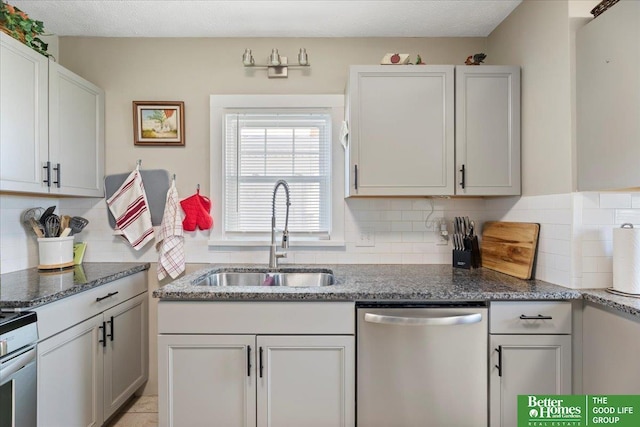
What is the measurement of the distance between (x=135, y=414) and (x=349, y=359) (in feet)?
5.24

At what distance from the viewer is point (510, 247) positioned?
6.53 feet

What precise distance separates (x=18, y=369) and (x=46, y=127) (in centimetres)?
131

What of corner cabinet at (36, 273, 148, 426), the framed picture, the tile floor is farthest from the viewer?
the framed picture

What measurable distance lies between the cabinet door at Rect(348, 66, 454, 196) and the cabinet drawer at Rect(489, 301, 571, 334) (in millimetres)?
749

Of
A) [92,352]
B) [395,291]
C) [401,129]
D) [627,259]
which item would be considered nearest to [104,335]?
[92,352]

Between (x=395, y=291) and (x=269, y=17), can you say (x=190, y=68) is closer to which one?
(x=269, y=17)

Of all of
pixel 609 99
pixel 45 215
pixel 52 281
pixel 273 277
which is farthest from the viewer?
pixel 273 277

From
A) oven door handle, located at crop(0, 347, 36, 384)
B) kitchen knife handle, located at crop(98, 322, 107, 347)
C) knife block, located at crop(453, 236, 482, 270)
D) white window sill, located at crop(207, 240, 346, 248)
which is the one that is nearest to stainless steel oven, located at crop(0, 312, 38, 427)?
oven door handle, located at crop(0, 347, 36, 384)

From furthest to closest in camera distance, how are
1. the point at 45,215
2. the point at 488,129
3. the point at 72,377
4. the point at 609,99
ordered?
the point at 45,215
the point at 488,129
the point at 72,377
the point at 609,99

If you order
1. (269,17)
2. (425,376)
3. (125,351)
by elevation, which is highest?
(269,17)

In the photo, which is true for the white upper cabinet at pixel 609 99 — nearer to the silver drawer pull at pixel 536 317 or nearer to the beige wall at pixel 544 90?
the beige wall at pixel 544 90

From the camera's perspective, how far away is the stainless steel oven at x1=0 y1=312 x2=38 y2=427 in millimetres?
1258

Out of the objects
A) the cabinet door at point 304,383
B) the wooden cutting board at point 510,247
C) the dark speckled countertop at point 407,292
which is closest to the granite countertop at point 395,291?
the dark speckled countertop at point 407,292

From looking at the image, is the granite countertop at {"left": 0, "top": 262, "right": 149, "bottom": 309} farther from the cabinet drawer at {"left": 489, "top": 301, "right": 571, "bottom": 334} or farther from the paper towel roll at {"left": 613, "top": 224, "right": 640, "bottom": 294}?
the paper towel roll at {"left": 613, "top": 224, "right": 640, "bottom": 294}
